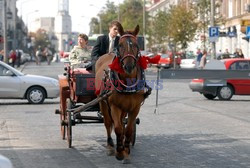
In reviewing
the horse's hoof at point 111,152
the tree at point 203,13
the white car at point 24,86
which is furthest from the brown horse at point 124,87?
the tree at point 203,13

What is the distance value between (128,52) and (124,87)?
559 mm

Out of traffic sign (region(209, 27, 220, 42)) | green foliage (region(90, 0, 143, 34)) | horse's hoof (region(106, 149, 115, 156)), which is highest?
green foliage (region(90, 0, 143, 34))

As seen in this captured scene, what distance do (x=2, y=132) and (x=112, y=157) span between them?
4.97 meters

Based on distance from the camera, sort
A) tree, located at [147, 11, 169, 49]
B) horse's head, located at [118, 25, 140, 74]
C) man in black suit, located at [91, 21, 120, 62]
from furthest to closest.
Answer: tree, located at [147, 11, 169, 49] → man in black suit, located at [91, 21, 120, 62] → horse's head, located at [118, 25, 140, 74]

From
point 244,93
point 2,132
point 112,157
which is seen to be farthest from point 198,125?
point 244,93

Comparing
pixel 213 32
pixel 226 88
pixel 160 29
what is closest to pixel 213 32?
pixel 213 32

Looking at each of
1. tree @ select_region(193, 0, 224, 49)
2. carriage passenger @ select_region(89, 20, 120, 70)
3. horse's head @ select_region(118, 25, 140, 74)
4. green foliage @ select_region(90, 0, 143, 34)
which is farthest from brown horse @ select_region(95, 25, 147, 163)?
green foliage @ select_region(90, 0, 143, 34)

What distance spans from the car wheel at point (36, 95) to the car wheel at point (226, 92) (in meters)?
6.48

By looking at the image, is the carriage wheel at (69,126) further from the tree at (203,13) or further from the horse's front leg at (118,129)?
the tree at (203,13)

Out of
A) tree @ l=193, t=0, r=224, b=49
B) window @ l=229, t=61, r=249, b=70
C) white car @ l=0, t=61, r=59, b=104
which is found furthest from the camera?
tree @ l=193, t=0, r=224, b=49

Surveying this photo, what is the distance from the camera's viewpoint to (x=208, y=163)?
40.7ft

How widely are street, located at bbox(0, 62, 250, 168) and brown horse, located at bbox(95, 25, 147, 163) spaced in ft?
1.46

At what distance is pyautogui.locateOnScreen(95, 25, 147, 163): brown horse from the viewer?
12297mm

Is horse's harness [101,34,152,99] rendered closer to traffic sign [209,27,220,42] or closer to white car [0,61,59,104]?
white car [0,61,59,104]
